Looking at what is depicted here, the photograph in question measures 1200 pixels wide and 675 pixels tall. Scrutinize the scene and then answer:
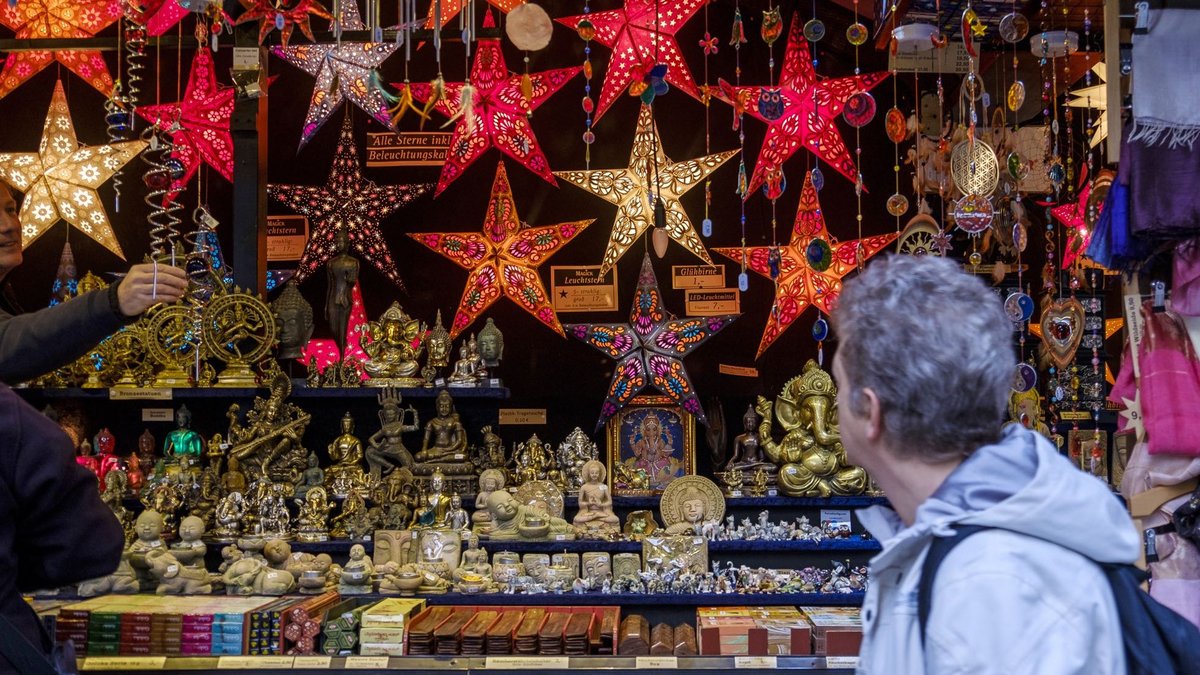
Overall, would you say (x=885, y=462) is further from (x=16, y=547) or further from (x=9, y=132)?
(x=9, y=132)

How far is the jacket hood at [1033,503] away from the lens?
1250mm

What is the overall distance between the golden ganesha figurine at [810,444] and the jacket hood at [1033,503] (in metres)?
2.87

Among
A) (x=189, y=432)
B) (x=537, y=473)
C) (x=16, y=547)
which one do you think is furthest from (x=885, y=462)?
(x=189, y=432)

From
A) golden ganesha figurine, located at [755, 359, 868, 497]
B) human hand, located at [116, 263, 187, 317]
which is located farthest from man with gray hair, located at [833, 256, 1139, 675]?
golden ganesha figurine, located at [755, 359, 868, 497]

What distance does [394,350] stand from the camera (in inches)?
183

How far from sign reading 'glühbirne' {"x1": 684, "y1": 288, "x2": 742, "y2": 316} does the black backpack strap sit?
15.4 ft

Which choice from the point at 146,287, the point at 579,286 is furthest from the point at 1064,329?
the point at 146,287

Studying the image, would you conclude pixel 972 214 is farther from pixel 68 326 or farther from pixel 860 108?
pixel 68 326

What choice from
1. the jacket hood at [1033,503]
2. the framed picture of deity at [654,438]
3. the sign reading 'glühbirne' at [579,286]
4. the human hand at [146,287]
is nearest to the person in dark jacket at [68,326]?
the human hand at [146,287]

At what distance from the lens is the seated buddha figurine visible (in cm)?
461

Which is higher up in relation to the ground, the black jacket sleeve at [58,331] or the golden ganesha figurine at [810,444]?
the black jacket sleeve at [58,331]

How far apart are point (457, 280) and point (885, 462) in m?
4.82

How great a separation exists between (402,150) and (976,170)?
321 centimetres

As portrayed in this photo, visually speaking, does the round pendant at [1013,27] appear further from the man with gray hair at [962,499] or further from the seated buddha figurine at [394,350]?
the man with gray hair at [962,499]
